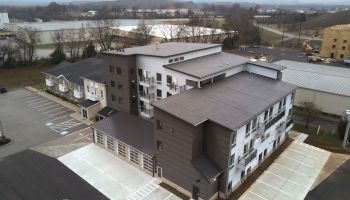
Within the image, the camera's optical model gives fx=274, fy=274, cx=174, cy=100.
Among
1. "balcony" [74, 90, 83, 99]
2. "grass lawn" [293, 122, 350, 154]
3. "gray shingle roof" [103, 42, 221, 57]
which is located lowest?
"grass lawn" [293, 122, 350, 154]

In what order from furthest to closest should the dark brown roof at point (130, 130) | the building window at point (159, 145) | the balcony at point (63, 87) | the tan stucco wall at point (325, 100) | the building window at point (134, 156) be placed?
the balcony at point (63, 87) < the tan stucco wall at point (325, 100) < the building window at point (134, 156) < the dark brown roof at point (130, 130) < the building window at point (159, 145)

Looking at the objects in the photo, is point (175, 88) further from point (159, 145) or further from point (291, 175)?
point (291, 175)

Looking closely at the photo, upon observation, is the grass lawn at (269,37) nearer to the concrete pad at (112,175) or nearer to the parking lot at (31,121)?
the parking lot at (31,121)

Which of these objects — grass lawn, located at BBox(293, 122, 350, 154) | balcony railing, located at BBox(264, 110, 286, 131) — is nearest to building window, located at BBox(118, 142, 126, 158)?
balcony railing, located at BBox(264, 110, 286, 131)

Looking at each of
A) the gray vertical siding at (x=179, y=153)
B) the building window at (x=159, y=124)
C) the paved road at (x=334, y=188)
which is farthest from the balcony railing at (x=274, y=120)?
the building window at (x=159, y=124)

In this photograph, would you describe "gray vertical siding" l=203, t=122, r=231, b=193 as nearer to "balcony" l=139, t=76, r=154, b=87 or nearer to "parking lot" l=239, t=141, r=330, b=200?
"parking lot" l=239, t=141, r=330, b=200

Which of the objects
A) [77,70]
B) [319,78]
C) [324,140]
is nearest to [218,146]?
[324,140]
